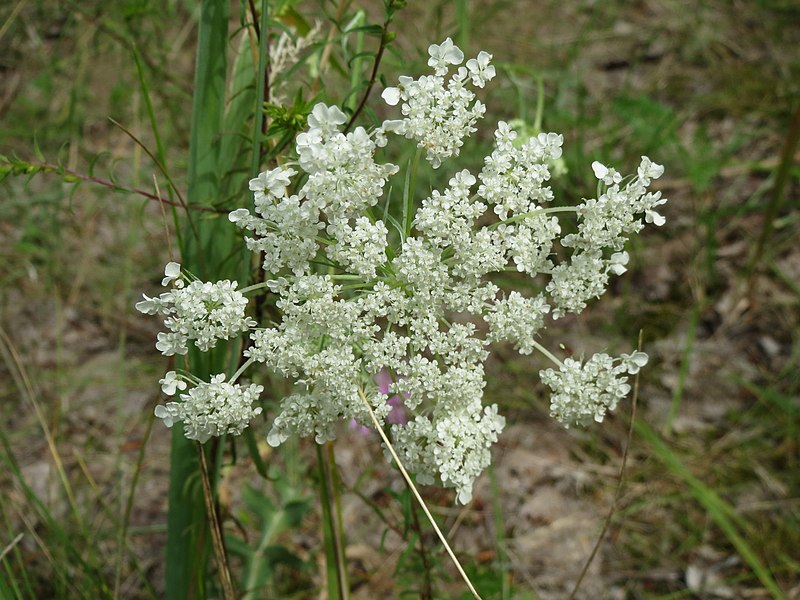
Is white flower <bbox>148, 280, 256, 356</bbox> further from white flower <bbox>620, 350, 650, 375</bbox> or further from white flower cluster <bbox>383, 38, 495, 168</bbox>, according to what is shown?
white flower <bbox>620, 350, 650, 375</bbox>

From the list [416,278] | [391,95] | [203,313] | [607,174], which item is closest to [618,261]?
[607,174]

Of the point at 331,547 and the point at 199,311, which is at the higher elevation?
the point at 199,311

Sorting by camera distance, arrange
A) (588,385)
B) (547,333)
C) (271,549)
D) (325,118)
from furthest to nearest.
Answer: (547,333) → (271,549) → (588,385) → (325,118)

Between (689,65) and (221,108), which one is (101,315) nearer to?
(221,108)

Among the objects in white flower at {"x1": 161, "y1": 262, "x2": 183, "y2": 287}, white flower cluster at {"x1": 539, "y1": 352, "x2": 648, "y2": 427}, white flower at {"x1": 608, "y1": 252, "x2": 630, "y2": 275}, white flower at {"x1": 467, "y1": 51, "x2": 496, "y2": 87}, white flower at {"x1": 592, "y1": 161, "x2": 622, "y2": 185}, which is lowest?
white flower cluster at {"x1": 539, "y1": 352, "x2": 648, "y2": 427}

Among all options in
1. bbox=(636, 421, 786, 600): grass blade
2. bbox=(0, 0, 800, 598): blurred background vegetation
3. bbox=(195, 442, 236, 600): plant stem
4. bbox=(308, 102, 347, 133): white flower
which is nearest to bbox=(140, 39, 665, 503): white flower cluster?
bbox=(308, 102, 347, 133): white flower

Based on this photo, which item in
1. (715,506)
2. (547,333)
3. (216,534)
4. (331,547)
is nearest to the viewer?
(216,534)

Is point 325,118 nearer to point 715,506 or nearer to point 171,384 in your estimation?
point 171,384
